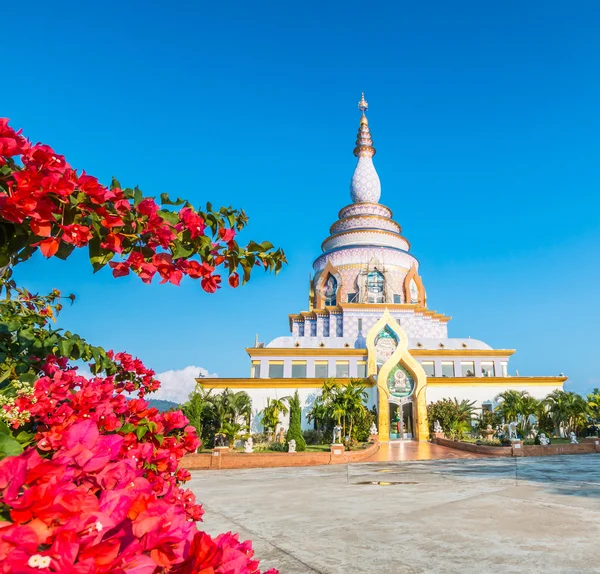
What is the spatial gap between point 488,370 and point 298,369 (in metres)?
13.4

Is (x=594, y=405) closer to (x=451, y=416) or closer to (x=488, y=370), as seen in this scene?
(x=488, y=370)

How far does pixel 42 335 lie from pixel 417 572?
12.9 ft

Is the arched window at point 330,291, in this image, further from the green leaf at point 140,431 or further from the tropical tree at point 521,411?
the green leaf at point 140,431

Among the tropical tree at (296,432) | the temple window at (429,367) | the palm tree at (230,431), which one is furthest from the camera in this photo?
the temple window at (429,367)

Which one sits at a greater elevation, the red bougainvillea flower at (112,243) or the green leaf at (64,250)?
the red bougainvillea flower at (112,243)

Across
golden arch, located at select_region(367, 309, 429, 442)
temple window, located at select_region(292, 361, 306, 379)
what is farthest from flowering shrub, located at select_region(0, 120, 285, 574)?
temple window, located at select_region(292, 361, 306, 379)

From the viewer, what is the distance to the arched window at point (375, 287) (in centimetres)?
3616

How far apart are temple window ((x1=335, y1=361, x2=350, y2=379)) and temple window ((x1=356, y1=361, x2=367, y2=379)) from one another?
0.64 metres

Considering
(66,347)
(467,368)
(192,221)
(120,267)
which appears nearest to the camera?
(120,267)

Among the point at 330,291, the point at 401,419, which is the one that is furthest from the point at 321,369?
the point at 330,291

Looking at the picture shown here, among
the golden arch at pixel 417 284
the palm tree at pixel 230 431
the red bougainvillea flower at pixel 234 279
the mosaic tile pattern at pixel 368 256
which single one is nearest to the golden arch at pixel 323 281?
the mosaic tile pattern at pixel 368 256

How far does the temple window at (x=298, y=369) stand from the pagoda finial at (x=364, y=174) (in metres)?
17.9

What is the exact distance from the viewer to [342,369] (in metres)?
30.6

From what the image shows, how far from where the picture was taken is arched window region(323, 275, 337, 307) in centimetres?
3778
